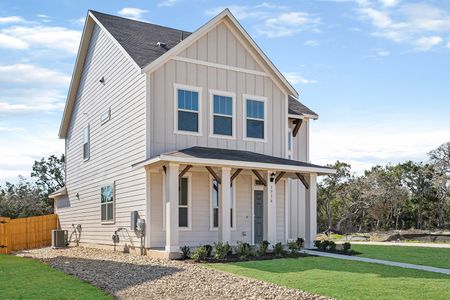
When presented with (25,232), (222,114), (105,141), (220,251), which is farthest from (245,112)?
(25,232)

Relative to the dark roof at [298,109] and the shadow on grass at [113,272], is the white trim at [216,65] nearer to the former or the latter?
the dark roof at [298,109]

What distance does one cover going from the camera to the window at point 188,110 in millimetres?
18000

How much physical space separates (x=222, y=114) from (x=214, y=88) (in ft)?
3.07

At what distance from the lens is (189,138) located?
59.4ft

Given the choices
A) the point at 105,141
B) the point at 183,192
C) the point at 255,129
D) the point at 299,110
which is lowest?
the point at 183,192

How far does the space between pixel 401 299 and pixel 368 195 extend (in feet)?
113

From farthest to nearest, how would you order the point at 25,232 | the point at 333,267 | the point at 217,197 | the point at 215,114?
the point at 25,232 → the point at 215,114 → the point at 217,197 → the point at 333,267

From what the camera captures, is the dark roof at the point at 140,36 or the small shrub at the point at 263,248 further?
the dark roof at the point at 140,36

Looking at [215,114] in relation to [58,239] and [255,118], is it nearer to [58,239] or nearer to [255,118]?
[255,118]

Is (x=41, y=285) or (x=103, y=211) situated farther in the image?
(x=103, y=211)

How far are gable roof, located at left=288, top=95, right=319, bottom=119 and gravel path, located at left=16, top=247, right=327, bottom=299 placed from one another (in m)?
9.73

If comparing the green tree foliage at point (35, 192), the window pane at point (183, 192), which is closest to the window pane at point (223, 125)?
the window pane at point (183, 192)

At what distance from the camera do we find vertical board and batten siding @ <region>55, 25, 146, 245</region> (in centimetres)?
1814

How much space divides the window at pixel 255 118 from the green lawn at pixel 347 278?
226 inches
